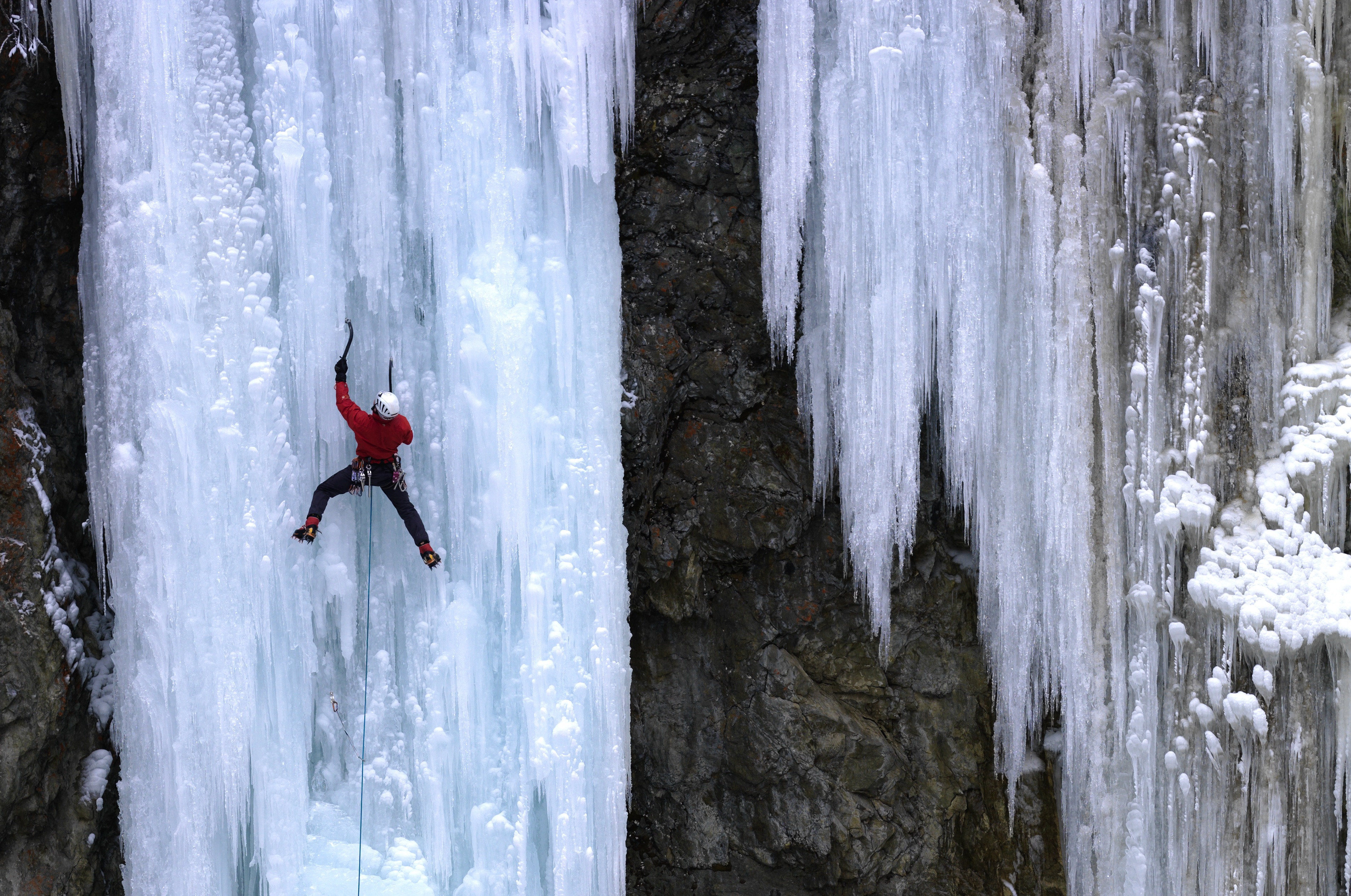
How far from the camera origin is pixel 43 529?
5078 millimetres

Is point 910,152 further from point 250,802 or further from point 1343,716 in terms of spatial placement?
point 250,802

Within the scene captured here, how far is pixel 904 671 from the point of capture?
6078 millimetres

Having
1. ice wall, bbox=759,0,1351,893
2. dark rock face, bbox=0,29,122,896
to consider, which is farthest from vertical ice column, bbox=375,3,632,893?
dark rock face, bbox=0,29,122,896

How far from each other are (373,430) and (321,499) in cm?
40

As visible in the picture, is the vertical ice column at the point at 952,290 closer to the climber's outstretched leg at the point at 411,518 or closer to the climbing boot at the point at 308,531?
the climber's outstretched leg at the point at 411,518

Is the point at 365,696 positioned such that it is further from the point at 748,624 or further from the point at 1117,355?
the point at 1117,355

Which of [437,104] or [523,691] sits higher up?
[437,104]

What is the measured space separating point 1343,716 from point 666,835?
11.2 ft

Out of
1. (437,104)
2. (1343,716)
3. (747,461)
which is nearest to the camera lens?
(1343,716)

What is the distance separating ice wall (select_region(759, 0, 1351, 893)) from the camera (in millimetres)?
5109

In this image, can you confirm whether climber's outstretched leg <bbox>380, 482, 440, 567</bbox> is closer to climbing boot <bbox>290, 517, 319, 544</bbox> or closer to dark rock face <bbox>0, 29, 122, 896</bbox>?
climbing boot <bbox>290, 517, 319, 544</bbox>

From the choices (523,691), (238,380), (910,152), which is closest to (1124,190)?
(910,152)

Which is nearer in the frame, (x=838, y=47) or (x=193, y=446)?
(x=193, y=446)

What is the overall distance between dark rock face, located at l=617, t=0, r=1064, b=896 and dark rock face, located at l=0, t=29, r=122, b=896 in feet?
8.78
